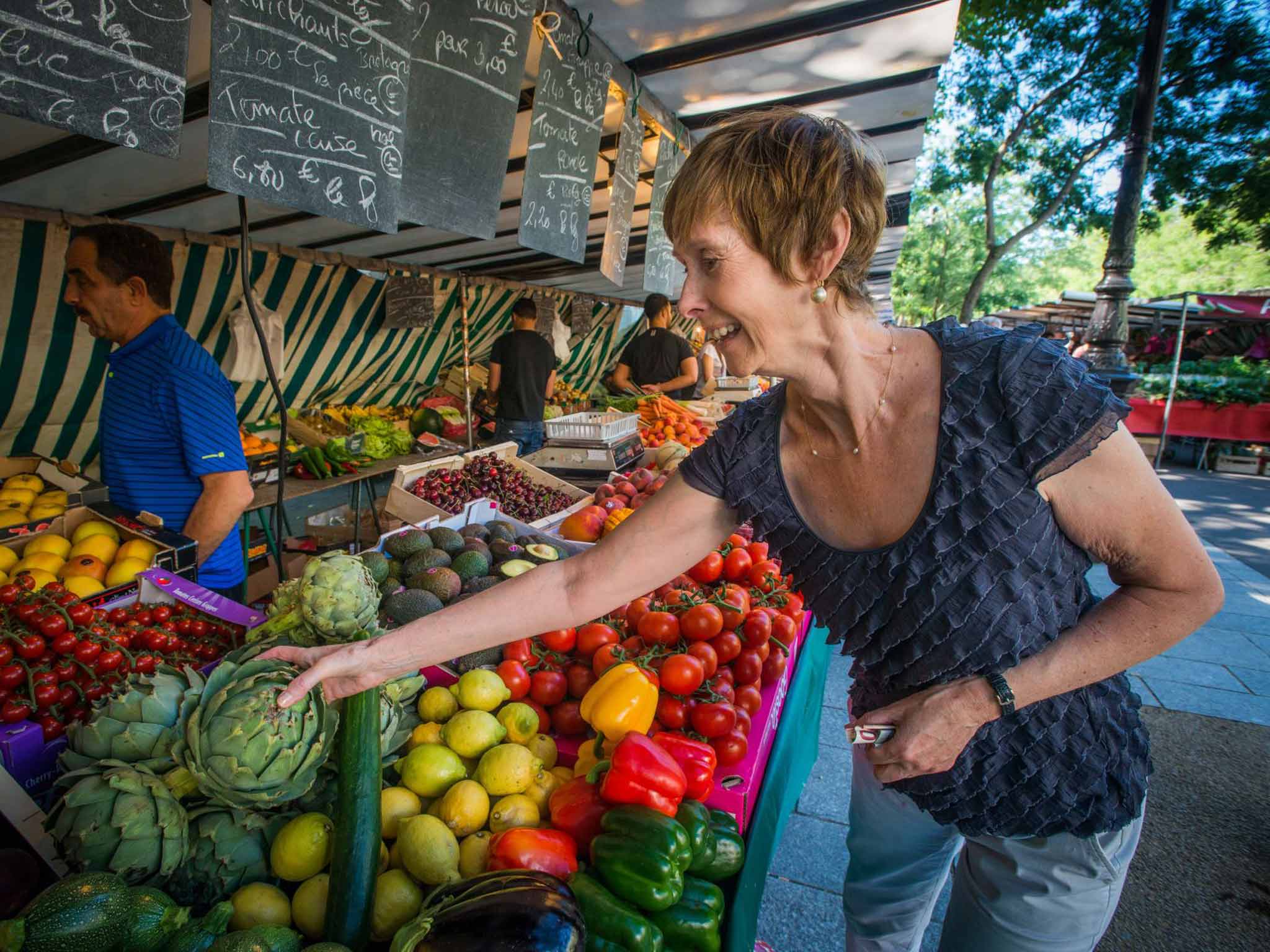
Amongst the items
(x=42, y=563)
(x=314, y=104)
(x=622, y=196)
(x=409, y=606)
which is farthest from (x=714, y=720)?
(x=622, y=196)

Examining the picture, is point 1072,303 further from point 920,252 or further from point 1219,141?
point 920,252

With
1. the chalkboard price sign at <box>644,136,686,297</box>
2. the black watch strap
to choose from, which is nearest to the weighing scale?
the chalkboard price sign at <box>644,136,686,297</box>

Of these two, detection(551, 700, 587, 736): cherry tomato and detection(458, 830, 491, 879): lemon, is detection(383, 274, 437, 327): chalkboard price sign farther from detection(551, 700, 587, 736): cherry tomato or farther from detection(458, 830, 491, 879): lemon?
detection(458, 830, 491, 879): lemon

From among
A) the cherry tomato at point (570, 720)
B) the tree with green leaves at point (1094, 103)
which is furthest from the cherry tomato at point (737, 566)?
the tree with green leaves at point (1094, 103)

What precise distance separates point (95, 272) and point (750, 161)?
9.08 ft

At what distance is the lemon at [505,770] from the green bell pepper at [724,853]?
Answer: 49cm

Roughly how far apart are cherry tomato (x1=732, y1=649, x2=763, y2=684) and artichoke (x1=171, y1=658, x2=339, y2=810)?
1.52m

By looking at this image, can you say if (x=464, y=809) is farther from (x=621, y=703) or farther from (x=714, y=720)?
(x=714, y=720)

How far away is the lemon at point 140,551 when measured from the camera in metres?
2.39

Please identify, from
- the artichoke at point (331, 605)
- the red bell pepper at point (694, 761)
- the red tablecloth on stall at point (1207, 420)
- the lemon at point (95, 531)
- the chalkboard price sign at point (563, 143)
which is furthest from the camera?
the red tablecloth on stall at point (1207, 420)

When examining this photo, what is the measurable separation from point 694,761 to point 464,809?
63 cm

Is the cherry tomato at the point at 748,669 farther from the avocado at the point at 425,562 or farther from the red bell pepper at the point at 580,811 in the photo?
the avocado at the point at 425,562

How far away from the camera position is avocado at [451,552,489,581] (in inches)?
105

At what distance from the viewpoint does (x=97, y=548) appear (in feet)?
7.84
